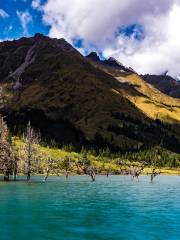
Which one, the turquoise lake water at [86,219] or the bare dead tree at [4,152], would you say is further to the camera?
the bare dead tree at [4,152]

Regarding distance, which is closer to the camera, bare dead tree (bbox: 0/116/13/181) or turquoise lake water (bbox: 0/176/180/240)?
turquoise lake water (bbox: 0/176/180/240)

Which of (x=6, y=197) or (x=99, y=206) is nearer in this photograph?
(x=99, y=206)

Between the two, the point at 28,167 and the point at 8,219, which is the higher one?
the point at 28,167

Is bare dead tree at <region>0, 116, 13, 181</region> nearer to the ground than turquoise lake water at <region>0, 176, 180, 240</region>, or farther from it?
farther from it

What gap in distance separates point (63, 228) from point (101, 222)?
7.94 meters

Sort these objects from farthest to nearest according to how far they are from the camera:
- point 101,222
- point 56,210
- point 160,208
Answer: point 160,208
point 56,210
point 101,222

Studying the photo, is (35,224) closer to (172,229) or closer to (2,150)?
(172,229)

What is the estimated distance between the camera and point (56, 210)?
79.6 metres

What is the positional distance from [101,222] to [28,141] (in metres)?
103

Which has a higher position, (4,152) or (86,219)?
(4,152)

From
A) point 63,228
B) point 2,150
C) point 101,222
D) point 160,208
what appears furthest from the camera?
point 2,150

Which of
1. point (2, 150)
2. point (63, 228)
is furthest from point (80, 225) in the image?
point (2, 150)

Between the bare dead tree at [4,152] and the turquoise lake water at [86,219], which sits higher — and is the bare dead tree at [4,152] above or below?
above

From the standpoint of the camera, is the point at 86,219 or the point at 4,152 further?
the point at 4,152
